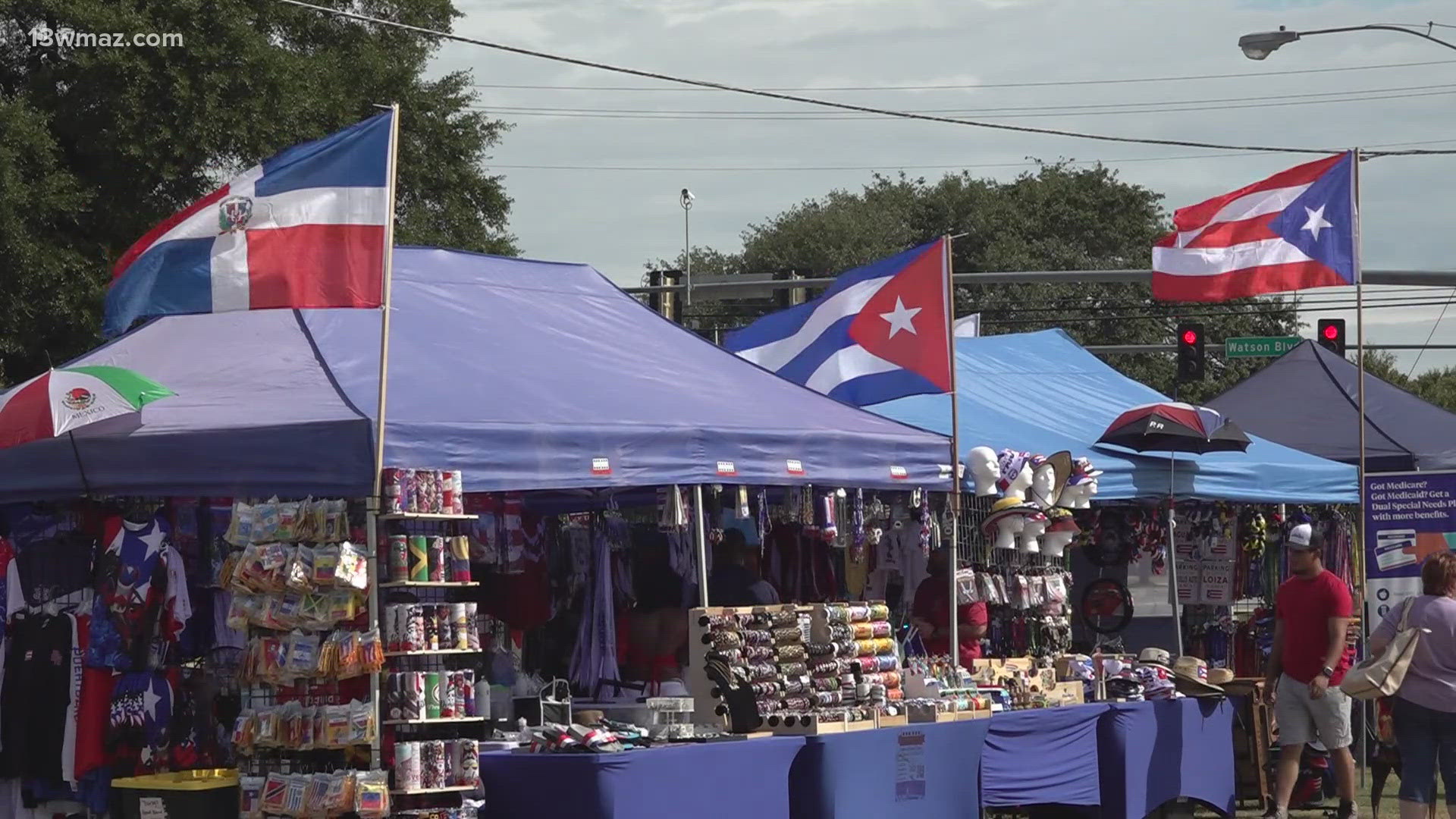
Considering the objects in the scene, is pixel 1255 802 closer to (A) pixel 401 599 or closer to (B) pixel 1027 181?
(A) pixel 401 599

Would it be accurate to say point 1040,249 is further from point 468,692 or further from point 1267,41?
point 468,692

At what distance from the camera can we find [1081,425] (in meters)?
16.3

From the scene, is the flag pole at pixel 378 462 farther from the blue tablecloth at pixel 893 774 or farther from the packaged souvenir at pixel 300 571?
the blue tablecloth at pixel 893 774

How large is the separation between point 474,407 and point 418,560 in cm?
126

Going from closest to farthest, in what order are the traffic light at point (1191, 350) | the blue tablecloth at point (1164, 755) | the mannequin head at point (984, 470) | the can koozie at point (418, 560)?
the can koozie at point (418, 560)
the blue tablecloth at point (1164, 755)
the mannequin head at point (984, 470)
the traffic light at point (1191, 350)

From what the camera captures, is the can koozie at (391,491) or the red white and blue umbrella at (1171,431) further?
the red white and blue umbrella at (1171,431)

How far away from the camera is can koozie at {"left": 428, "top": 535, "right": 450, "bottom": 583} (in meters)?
9.36

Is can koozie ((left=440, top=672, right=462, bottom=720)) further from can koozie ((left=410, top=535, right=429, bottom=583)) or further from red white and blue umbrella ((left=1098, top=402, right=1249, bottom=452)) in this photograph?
red white and blue umbrella ((left=1098, top=402, right=1249, bottom=452))

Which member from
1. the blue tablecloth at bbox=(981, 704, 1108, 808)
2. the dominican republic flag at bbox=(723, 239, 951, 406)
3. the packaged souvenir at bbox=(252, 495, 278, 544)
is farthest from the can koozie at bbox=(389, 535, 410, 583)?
the dominican republic flag at bbox=(723, 239, 951, 406)

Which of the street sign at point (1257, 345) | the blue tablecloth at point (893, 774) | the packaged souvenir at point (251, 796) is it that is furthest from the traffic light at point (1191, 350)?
the packaged souvenir at point (251, 796)

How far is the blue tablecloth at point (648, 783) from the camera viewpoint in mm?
9047

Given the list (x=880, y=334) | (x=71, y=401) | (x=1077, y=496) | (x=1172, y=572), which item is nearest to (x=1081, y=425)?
(x=1172, y=572)

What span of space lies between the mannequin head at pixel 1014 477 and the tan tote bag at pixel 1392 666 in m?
3.42

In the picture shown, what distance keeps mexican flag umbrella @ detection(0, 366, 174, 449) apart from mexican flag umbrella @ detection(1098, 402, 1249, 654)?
7944mm
